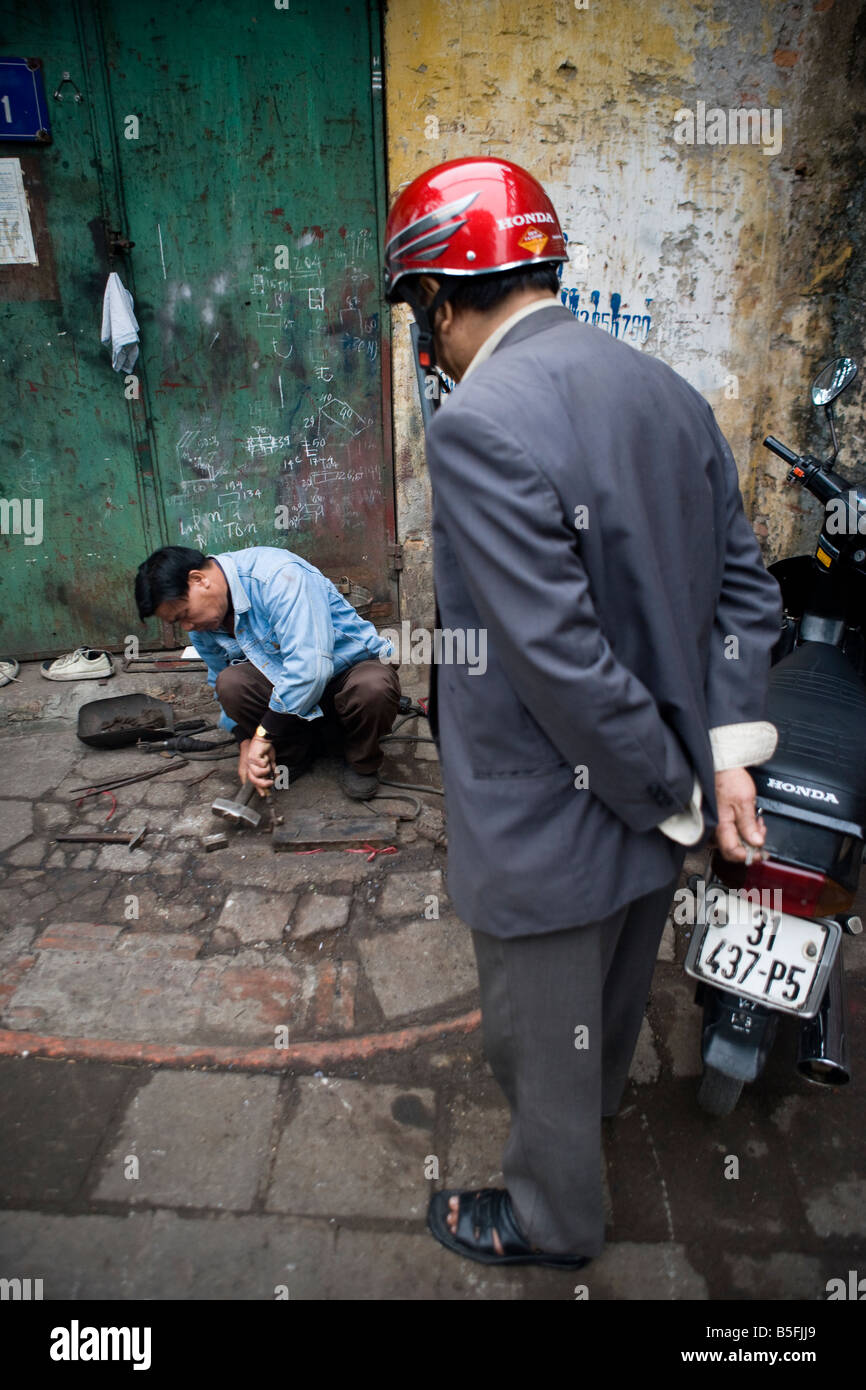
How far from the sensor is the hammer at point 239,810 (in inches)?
135

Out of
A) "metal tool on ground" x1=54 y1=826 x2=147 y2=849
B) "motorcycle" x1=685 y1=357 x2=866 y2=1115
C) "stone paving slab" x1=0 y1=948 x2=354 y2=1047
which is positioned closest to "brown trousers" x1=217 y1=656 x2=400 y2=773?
"metal tool on ground" x1=54 y1=826 x2=147 y2=849

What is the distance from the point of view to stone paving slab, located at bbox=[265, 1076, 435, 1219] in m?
2.07

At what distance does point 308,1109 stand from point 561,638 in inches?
65.9

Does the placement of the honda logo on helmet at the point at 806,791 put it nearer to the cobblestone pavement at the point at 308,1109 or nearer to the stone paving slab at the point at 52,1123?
the cobblestone pavement at the point at 308,1109

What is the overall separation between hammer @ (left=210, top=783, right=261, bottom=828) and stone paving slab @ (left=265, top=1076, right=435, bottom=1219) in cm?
125

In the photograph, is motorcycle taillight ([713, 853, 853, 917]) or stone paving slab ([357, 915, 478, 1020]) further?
stone paving slab ([357, 915, 478, 1020])

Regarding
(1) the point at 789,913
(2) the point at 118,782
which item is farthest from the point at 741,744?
(2) the point at 118,782

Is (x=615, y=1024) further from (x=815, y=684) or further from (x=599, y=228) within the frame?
(x=599, y=228)

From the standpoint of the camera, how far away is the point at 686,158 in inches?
161

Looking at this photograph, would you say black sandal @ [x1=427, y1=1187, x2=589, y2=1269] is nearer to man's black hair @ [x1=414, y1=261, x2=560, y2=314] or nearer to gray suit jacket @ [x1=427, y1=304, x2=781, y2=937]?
gray suit jacket @ [x1=427, y1=304, x2=781, y2=937]

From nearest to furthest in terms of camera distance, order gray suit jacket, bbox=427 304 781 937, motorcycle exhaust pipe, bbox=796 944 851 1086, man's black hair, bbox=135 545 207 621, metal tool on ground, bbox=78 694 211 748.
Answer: gray suit jacket, bbox=427 304 781 937
motorcycle exhaust pipe, bbox=796 944 851 1086
man's black hair, bbox=135 545 207 621
metal tool on ground, bbox=78 694 211 748

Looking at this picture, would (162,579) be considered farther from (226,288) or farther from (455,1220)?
(455,1220)

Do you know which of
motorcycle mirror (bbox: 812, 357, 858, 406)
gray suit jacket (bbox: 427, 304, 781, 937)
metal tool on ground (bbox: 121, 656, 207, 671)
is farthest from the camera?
metal tool on ground (bbox: 121, 656, 207, 671)

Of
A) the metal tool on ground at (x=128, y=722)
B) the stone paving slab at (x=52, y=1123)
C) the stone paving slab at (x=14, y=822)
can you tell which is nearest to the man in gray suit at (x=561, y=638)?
the stone paving slab at (x=52, y=1123)
